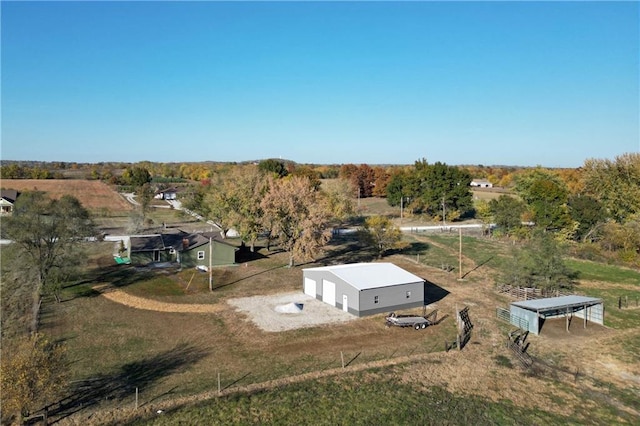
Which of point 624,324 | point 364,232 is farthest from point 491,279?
point 364,232

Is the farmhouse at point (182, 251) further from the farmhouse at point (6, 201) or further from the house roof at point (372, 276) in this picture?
the farmhouse at point (6, 201)

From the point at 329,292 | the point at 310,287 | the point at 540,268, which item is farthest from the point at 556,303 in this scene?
the point at 310,287

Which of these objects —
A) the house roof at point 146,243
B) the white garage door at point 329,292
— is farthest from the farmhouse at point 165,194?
the white garage door at point 329,292

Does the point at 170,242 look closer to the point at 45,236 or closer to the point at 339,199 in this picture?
the point at 45,236

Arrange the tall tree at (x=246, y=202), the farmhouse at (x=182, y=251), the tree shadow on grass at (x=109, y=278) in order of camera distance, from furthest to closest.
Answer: the tall tree at (x=246, y=202)
the farmhouse at (x=182, y=251)
the tree shadow on grass at (x=109, y=278)

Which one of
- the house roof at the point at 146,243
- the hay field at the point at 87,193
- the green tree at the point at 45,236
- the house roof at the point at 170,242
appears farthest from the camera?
the hay field at the point at 87,193

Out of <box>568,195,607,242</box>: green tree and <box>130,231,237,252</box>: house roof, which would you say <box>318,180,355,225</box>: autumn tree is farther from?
<box>568,195,607,242</box>: green tree

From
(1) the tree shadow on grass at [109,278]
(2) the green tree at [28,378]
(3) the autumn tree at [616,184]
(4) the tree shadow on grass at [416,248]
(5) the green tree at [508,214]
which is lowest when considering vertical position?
(1) the tree shadow on grass at [109,278]
